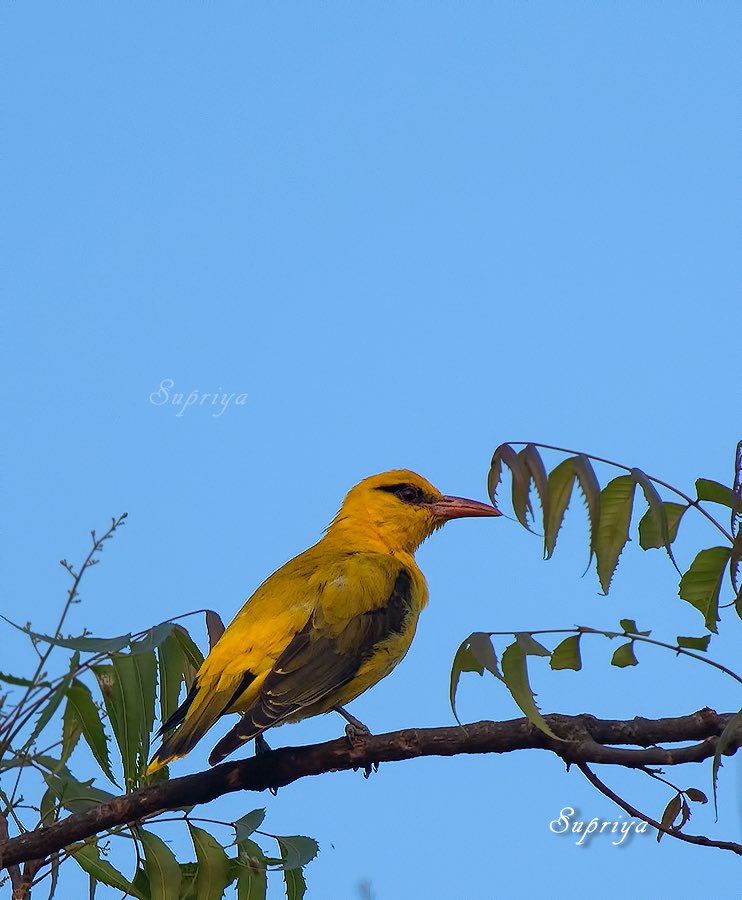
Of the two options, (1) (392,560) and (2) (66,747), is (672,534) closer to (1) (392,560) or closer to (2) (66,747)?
(2) (66,747)

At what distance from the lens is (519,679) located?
2895mm

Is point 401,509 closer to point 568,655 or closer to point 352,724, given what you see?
point 352,724

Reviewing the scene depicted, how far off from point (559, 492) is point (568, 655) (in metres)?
0.46

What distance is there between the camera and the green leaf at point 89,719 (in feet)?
10.0

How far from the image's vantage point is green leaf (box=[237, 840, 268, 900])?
11.5 feet

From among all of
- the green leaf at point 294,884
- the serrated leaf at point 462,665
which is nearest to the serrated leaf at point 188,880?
the green leaf at point 294,884

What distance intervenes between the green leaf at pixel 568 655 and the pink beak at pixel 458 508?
12.3 feet

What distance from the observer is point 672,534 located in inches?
128

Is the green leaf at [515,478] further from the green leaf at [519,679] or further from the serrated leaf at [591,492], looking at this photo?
the green leaf at [519,679]

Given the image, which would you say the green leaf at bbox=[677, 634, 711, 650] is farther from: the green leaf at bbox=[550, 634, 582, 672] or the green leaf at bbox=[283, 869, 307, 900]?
the green leaf at bbox=[283, 869, 307, 900]

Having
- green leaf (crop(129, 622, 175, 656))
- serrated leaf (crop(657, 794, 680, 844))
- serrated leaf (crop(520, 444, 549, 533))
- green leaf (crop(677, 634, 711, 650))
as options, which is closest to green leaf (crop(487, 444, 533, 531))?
serrated leaf (crop(520, 444, 549, 533))

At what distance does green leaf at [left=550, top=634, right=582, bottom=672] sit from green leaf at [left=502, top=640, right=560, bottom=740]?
0.21 meters

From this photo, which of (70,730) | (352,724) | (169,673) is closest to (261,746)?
(352,724)

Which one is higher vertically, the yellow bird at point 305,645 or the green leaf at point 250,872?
the yellow bird at point 305,645
